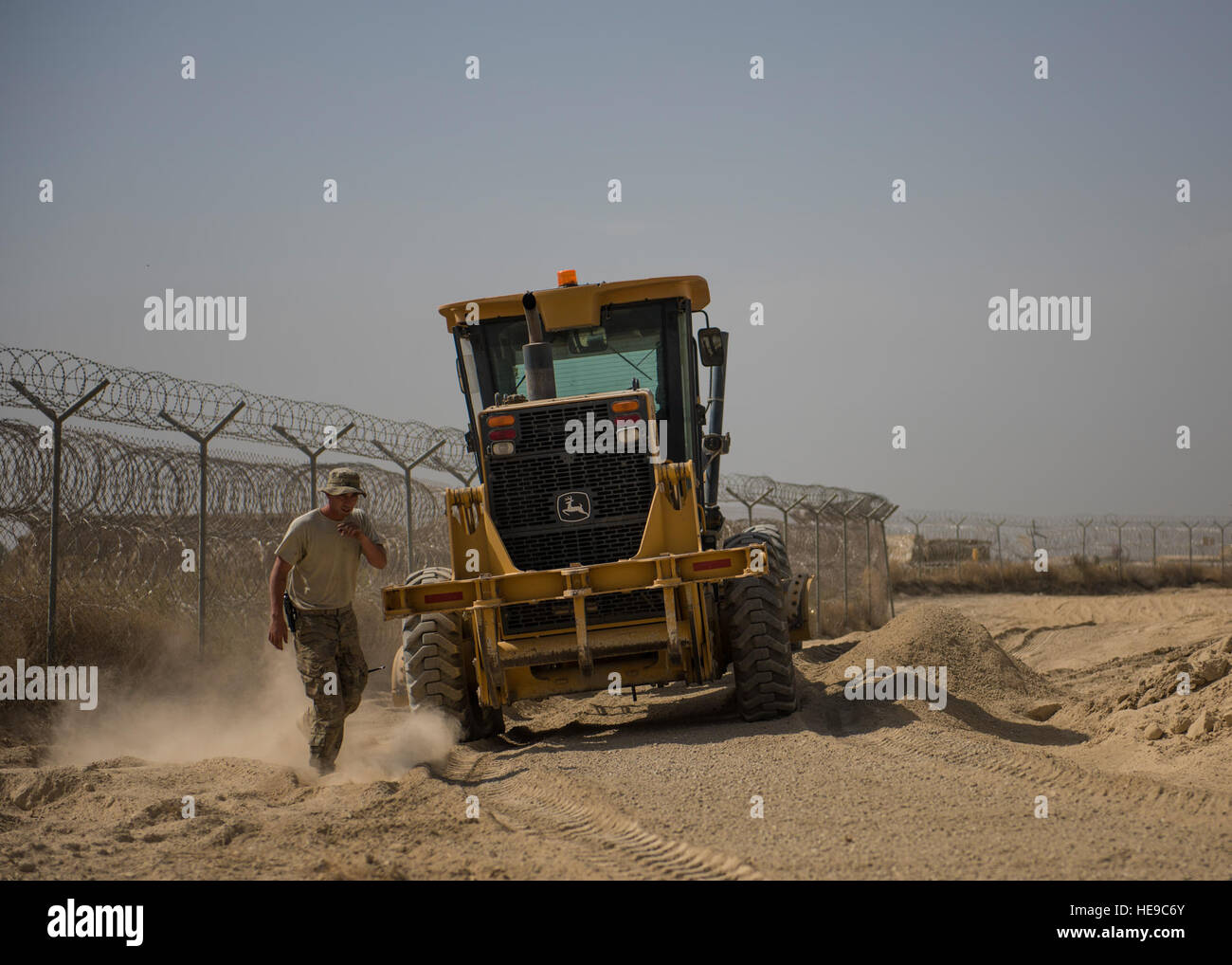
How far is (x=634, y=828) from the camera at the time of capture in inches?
193

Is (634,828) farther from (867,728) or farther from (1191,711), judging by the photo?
(1191,711)

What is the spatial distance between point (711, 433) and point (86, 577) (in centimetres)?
534

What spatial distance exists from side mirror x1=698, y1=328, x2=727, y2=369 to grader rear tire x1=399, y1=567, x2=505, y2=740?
8.43 feet

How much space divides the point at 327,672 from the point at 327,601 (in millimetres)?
436

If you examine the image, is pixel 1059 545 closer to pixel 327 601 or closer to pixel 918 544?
pixel 918 544

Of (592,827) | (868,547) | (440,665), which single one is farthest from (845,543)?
(592,827)

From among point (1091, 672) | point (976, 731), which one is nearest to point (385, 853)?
point (976, 731)

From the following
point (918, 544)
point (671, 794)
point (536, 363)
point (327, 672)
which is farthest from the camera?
point (918, 544)

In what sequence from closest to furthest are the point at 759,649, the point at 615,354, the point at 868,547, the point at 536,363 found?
the point at 759,649 < the point at 536,363 < the point at 615,354 < the point at 868,547

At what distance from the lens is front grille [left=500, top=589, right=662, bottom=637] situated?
7.88 meters

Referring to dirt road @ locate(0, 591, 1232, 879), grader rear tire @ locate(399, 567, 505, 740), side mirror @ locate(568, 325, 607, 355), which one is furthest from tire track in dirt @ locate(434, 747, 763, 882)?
side mirror @ locate(568, 325, 607, 355)

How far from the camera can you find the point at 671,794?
562cm

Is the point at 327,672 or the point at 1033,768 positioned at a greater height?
the point at 327,672

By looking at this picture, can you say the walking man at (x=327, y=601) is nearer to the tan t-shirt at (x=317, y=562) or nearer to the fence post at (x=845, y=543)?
the tan t-shirt at (x=317, y=562)
